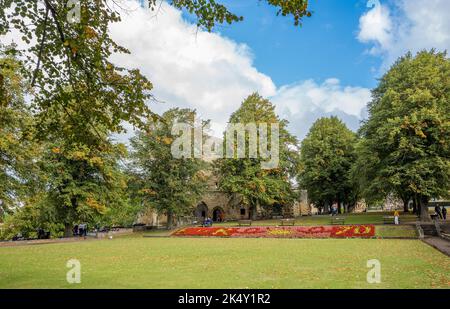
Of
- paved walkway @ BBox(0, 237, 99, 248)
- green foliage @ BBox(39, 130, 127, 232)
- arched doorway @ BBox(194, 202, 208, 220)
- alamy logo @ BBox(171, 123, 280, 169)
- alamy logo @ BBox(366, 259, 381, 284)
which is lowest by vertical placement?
paved walkway @ BBox(0, 237, 99, 248)

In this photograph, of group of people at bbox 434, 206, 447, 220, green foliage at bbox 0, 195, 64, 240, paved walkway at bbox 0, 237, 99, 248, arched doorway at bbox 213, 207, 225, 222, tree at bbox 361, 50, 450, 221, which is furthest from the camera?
arched doorway at bbox 213, 207, 225, 222

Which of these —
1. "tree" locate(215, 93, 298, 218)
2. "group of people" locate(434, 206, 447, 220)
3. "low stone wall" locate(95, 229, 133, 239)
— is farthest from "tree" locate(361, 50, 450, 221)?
"low stone wall" locate(95, 229, 133, 239)

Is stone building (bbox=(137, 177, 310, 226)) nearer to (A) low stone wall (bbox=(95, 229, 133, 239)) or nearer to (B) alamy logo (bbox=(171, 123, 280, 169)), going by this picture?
(B) alamy logo (bbox=(171, 123, 280, 169))

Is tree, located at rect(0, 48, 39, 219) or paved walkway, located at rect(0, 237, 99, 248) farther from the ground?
tree, located at rect(0, 48, 39, 219)

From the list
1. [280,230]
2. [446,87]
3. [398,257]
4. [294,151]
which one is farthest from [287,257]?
[294,151]

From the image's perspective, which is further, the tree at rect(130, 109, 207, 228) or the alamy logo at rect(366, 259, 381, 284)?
the tree at rect(130, 109, 207, 228)

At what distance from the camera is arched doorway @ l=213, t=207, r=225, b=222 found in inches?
2210

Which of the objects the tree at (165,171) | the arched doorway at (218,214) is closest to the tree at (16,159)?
the tree at (165,171)

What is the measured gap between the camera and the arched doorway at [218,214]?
184ft

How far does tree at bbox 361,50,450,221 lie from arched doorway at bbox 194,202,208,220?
30.1m

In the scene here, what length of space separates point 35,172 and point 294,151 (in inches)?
1212

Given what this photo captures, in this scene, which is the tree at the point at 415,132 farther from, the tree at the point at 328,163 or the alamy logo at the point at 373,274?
the alamy logo at the point at 373,274

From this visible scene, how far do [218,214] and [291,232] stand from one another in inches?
1129
